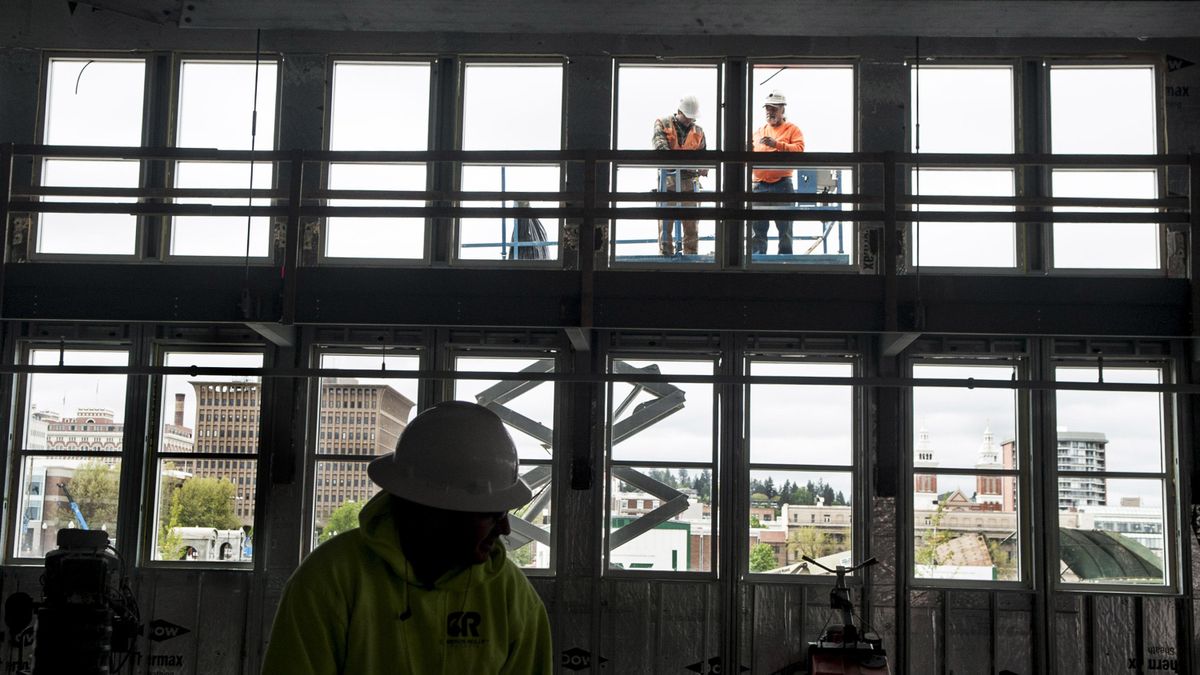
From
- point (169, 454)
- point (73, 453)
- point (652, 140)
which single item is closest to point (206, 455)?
point (169, 454)

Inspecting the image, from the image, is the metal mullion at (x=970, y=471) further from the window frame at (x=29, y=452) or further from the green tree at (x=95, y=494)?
the green tree at (x=95, y=494)

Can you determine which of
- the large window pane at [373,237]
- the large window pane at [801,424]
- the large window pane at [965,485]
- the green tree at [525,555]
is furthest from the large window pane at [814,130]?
the green tree at [525,555]

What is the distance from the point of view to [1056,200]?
8609 millimetres

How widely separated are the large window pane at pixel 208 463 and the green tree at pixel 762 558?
15.0ft

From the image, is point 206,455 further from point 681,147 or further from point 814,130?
point 814,130

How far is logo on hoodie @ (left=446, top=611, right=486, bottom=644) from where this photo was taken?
2639 mm

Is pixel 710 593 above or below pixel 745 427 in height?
below

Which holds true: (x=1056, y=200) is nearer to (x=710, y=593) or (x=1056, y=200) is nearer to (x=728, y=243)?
(x=728, y=243)

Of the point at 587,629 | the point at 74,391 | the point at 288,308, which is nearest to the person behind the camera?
the point at 288,308

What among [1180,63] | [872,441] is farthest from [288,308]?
[1180,63]

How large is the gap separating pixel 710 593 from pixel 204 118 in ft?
21.8

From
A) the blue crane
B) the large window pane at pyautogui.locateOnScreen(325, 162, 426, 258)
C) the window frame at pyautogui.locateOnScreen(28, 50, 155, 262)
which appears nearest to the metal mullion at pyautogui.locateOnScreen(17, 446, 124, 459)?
the blue crane

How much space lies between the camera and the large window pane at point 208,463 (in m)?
10.8

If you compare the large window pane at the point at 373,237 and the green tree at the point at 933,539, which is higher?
the large window pane at the point at 373,237
